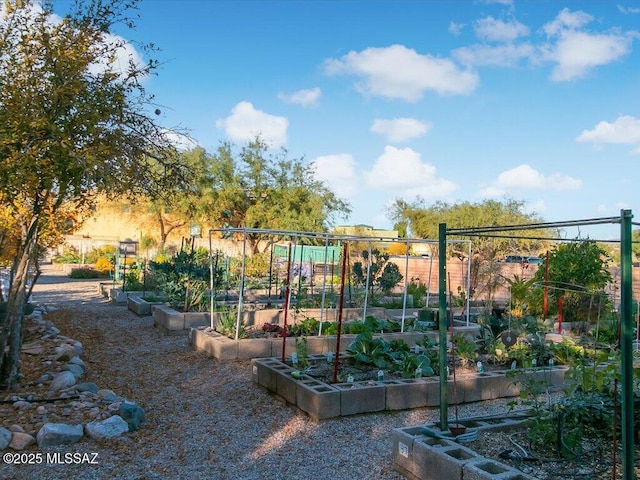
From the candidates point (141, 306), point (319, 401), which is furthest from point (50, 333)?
point (319, 401)

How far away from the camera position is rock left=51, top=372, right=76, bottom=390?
5848 mm

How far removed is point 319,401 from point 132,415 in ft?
5.71

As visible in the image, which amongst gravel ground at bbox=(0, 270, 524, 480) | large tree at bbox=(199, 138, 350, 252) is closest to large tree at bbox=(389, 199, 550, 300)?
large tree at bbox=(199, 138, 350, 252)

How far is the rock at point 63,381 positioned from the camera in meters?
5.85

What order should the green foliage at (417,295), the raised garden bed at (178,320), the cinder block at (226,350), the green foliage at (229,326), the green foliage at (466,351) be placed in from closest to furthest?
1. the green foliage at (466,351)
2. the cinder block at (226,350)
3. the green foliage at (229,326)
4. the raised garden bed at (178,320)
5. the green foliage at (417,295)

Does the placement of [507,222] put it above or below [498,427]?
above

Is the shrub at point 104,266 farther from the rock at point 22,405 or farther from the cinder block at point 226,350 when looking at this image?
the rock at point 22,405

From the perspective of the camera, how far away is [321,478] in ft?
13.8

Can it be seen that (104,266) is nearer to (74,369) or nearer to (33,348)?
(33,348)

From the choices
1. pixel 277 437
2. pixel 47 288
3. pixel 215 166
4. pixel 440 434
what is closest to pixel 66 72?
pixel 277 437

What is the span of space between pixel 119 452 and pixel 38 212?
2.66 meters

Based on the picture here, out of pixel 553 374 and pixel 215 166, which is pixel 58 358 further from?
pixel 215 166

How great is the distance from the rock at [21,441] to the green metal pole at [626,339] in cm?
419

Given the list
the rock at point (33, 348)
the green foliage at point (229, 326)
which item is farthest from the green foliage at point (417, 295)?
the rock at point (33, 348)
